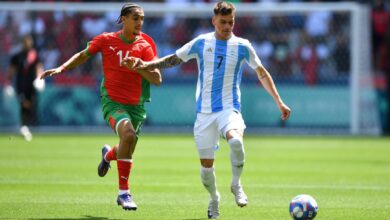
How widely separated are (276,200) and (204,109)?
7.55 feet

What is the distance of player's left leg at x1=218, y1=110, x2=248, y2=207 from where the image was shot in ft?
32.4

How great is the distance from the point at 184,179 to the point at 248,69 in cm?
1185

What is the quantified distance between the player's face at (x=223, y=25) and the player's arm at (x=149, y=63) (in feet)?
1.88

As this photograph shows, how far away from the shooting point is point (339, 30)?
27.2 m

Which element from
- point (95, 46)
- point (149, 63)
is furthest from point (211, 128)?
point (95, 46)

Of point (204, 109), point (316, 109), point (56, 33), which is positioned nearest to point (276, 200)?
point (204, 109)

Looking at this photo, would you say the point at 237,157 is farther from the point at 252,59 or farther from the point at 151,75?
the point at 151,75

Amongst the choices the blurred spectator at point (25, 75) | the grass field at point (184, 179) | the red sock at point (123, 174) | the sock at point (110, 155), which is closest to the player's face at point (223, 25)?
the red sock at point (123, 174)

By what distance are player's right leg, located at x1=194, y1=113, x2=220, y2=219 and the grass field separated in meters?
0.22

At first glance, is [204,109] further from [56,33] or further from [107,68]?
[56,33]

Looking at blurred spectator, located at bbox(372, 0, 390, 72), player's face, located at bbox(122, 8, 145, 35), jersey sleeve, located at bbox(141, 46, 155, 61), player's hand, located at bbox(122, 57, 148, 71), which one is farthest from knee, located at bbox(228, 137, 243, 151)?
blurred spectator, located at bbox(372, 0, 390, 72)

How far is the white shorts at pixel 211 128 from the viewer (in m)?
10.1

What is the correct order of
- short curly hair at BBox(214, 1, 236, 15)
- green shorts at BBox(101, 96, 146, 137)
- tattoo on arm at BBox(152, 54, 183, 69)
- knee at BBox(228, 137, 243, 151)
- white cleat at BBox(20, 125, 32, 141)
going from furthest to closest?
white cleat at BBox(20, 125, 32, 141)
green shorts at BBox(101, 96, 146, 137)
tattoo on arm at BBox(152, 54, 183, 69)
short curly hair at BBox(214, 1, 236, 15)
knee at BBox(228, 137, 243, 151)

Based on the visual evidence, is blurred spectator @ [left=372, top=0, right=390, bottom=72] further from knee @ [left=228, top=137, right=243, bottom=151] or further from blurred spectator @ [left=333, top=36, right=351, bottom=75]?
knee @ [left=228, top=137, right=243, bottom=151]
